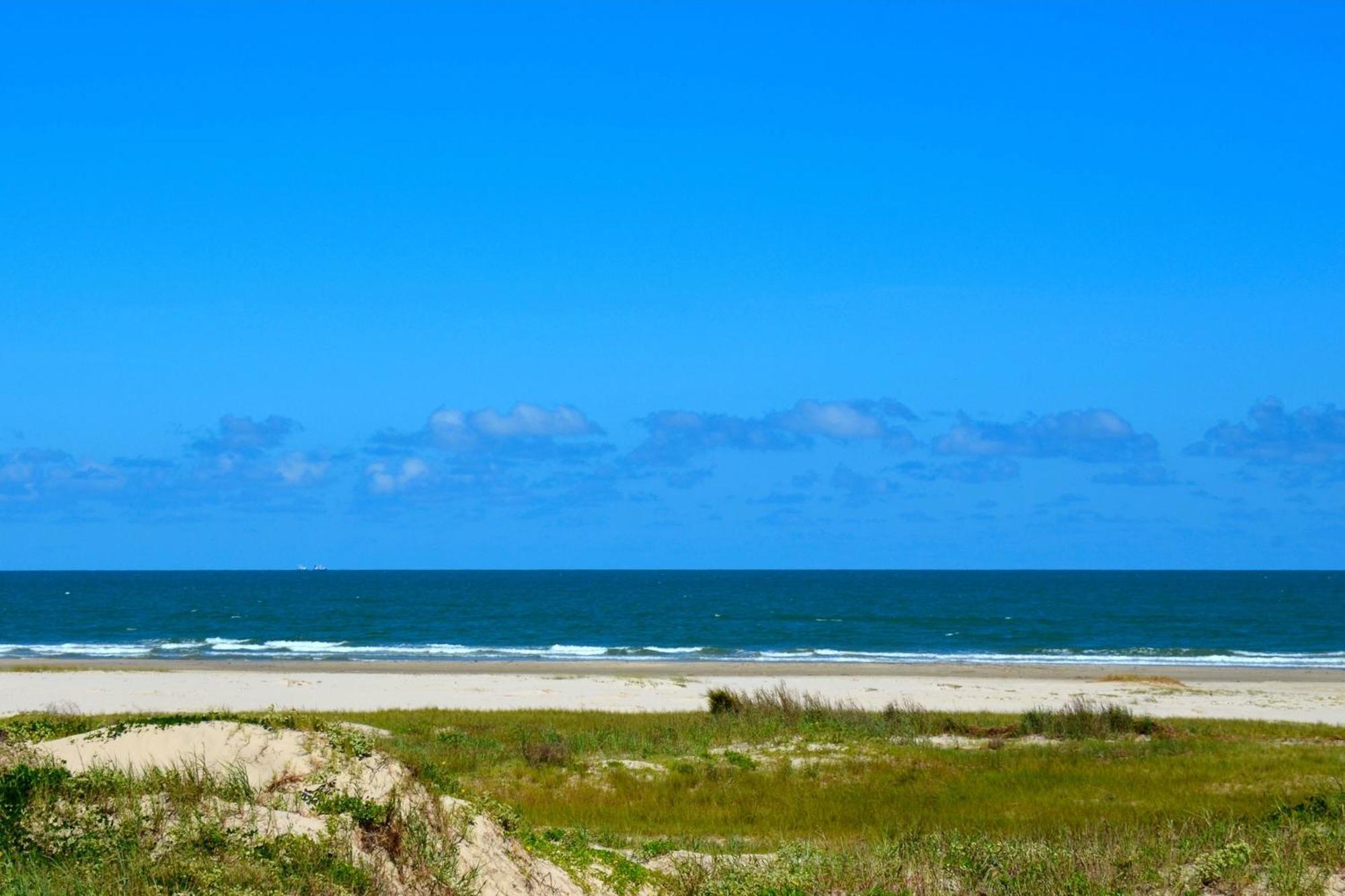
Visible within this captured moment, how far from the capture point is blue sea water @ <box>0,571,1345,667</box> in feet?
200

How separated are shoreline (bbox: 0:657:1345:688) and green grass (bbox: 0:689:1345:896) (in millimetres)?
18584

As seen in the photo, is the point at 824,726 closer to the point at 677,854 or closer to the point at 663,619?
the point at 677,854

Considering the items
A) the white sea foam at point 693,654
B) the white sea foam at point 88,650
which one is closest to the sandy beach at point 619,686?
the white sea foam at point 693,654

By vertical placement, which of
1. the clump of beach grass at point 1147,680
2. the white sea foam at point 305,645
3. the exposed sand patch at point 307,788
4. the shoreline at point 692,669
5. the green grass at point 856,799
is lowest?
the white sea foam at point 305,645

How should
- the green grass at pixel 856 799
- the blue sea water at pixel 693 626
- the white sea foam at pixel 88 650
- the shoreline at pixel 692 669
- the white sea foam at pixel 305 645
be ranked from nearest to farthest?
the green grass at pixel 856 799, the shoreline at pixel 692 669, the white sea foam at pixel 88 650, the blue sea water at pixel 693 626, the white sea foam at pixel 305 645

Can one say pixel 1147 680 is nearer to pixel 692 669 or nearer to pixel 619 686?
pixel 692 669

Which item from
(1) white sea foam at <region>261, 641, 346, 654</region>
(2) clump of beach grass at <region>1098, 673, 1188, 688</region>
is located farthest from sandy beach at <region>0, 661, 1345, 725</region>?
(1) white sea foam at <region>261, 641, 346, 654</region>

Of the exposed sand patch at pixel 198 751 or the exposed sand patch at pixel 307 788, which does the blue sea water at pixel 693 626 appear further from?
the exposed sand patch at pixel 198 751

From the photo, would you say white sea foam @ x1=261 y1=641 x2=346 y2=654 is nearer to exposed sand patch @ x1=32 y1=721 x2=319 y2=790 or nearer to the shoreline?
the shoreline

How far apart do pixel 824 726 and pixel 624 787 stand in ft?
19.8

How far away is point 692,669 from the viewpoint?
51.0 metres

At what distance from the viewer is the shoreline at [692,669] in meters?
46.6

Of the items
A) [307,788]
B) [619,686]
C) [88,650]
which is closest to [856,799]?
[307,788]

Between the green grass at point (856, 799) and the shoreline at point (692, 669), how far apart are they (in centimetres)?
1858
